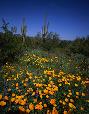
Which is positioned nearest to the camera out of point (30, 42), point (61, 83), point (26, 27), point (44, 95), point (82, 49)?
point (44, 95)

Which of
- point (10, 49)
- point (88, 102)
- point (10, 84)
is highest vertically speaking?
point (10, 49)

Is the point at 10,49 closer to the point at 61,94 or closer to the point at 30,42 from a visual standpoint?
the point at 61,94

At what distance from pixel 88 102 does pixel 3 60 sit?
5.31 metres

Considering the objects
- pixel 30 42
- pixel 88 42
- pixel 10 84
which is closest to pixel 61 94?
pixel 10 84

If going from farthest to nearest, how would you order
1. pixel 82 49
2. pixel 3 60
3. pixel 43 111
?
pixel 82 49 → pixel 3 60 → pixel 43 111

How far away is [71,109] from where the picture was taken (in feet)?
13.4

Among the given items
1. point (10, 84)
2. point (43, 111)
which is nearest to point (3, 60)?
point (10, 84)

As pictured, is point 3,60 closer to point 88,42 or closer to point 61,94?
point 61,94

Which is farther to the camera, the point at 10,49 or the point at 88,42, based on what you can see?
the point at 88,42

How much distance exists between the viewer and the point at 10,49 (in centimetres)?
867

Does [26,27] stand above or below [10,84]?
above

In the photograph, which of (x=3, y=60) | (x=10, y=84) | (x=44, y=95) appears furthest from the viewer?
(x=3, y=60)

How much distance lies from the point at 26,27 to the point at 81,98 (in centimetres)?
2715

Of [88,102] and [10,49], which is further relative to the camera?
[10,49]
